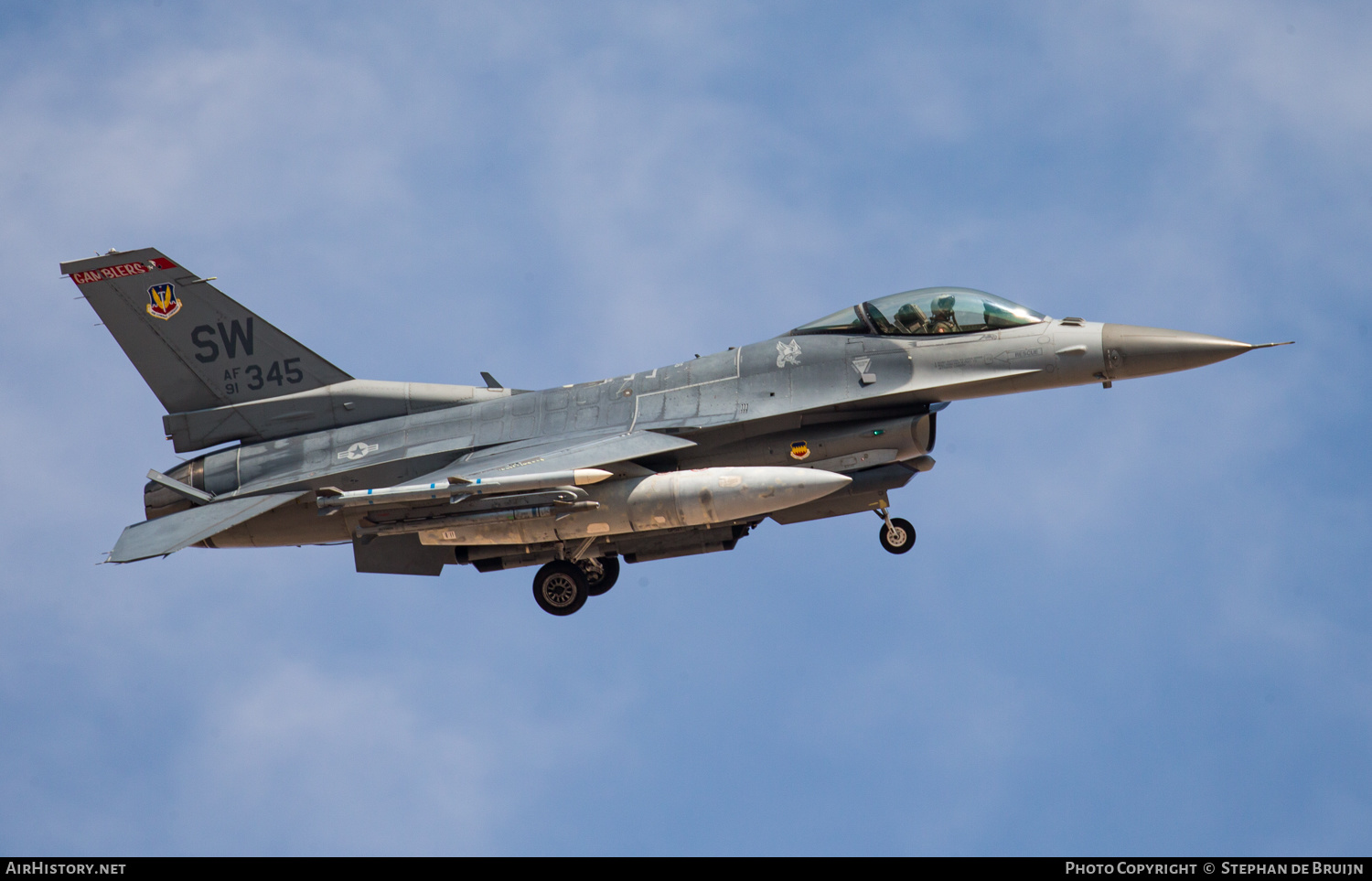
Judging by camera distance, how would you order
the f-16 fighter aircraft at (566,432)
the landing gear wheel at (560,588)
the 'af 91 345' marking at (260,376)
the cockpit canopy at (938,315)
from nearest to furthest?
the f-16 fighter aircraft at (566,432) < the cockpit canopy at (938,315) < the landing gear wheel at (560,588) < the 'af 91 345' marking at (260,376)

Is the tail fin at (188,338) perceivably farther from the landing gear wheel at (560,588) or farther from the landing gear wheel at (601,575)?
the landing gear wheel at (601,575)

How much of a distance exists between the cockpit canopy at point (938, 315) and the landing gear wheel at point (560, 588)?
4665mm

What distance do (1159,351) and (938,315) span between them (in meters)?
2.81

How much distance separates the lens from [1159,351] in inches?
795

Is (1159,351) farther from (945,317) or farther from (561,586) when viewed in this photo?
(561,586)

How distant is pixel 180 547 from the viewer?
20.4 m

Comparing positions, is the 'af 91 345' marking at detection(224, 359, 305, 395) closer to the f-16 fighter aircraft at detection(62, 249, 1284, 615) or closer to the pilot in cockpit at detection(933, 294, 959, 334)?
the f-16 fighter aircraft at detection(62, 249, 1284, 615)

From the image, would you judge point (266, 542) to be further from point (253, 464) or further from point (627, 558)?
point (627, 558)

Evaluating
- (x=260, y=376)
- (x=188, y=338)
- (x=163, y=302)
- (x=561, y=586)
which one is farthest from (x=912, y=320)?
(x=163, y=302)

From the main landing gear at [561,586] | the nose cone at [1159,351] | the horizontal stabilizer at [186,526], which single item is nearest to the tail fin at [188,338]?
the horizontal stabilizer at [186,526]

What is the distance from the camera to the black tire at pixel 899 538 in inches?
818
